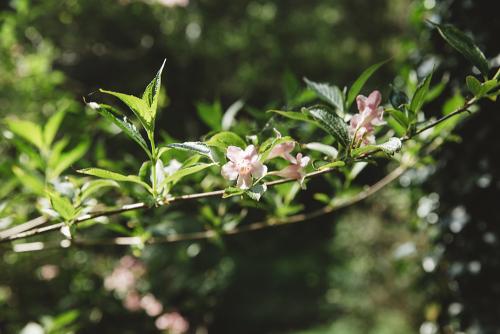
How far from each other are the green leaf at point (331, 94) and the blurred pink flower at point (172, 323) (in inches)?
68.4

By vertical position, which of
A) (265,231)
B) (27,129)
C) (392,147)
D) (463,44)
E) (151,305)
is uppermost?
(265,231)

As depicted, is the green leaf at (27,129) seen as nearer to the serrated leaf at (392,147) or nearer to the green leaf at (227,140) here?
the green leaf at (227,140)

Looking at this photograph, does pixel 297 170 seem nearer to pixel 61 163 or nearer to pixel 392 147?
pixel 392 147

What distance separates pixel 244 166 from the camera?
0.63 meters

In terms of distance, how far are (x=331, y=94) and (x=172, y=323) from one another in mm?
1828

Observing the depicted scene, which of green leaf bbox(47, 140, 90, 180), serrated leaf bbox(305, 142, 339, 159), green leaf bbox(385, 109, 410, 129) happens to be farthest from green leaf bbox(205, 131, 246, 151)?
green leaf bbox(47, 140, 90, 180)

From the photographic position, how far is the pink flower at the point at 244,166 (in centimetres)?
63

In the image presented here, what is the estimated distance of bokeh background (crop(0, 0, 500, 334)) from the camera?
53.1 inches

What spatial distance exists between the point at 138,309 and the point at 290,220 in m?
1.37

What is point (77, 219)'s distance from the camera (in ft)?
2.43

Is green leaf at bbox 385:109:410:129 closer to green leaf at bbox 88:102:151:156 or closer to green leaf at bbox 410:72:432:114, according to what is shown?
green leaf at bbox 410:72:432:114

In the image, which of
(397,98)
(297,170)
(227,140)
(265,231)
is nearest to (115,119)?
(227,140)

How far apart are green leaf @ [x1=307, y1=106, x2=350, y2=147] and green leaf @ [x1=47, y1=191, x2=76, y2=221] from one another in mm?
437

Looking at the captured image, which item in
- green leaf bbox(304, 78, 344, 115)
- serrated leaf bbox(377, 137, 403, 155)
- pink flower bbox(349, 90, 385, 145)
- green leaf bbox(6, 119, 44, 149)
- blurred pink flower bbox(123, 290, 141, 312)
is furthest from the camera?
blurred pink flower bbox(123, 290, 141, 312)
